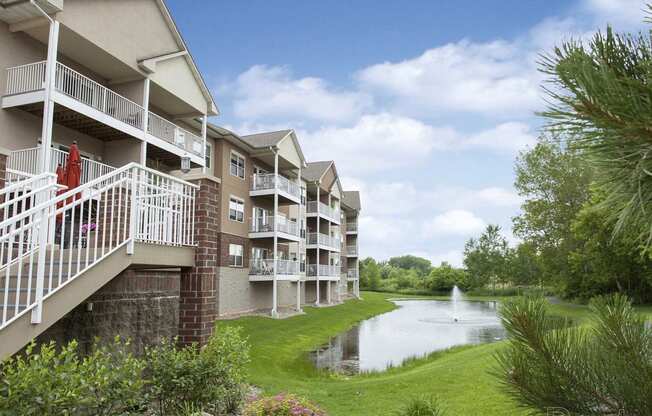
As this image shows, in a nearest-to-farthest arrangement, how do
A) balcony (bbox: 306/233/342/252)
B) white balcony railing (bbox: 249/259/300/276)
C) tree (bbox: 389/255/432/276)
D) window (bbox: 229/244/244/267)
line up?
window (bbox: 229/244/244/267), white balcony railing (bbox: 249/259/300/276), balcony (bbox: 306/233/342/252), tree (bbox: 389/255/432/276)

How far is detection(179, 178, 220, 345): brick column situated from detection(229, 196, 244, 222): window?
19.1m

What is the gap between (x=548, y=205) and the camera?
3381cm

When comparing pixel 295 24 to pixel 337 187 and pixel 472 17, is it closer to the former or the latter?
pixel 472 17

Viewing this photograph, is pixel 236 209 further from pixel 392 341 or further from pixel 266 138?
pixel 392 341

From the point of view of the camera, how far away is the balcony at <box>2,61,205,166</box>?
42.9 feet

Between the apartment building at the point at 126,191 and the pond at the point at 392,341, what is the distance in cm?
525

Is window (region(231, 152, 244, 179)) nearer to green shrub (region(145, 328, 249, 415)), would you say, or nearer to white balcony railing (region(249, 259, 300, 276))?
white balcony railing (region(249, 259, 300, 276))

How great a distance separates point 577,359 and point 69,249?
18.0ft

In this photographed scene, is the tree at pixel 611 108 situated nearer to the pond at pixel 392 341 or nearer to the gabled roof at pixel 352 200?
the pond at pixel 392 341

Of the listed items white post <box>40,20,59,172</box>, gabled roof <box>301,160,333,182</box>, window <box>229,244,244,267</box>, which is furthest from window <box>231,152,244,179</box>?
white post <box>40,20,59,172</box>

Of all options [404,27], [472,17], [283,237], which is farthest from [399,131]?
[472,17]

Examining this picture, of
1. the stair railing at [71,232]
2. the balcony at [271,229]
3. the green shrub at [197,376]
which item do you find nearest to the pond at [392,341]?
the balcony at [271,229]

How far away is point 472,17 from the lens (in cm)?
852

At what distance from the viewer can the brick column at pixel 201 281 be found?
7055mm
